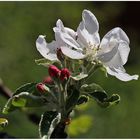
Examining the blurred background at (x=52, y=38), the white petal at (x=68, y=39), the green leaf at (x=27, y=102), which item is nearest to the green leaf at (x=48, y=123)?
the green leaf at (x=27, y=102)

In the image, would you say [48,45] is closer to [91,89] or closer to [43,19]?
[91,89]

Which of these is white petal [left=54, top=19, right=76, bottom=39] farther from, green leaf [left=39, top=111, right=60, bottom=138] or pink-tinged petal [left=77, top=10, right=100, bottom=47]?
green leaf [left=39, top=111, right=60, bottom=138]

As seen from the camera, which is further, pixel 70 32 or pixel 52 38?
pixel 52 38

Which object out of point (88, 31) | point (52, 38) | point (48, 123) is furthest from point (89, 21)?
point (52, 38)

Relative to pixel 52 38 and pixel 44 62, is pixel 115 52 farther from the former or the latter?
pixel 52 38

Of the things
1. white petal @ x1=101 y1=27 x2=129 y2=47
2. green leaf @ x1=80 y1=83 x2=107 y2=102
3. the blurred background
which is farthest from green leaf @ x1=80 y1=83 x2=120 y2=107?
the blurred background

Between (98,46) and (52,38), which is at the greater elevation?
(98,46)

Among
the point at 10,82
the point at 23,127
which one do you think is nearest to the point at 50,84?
the point at 23,127
